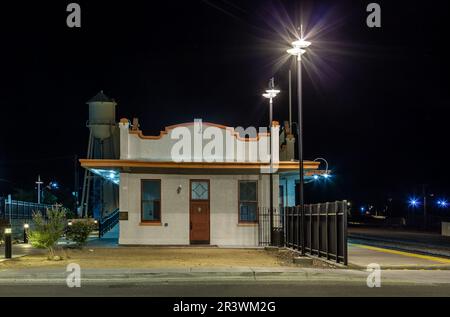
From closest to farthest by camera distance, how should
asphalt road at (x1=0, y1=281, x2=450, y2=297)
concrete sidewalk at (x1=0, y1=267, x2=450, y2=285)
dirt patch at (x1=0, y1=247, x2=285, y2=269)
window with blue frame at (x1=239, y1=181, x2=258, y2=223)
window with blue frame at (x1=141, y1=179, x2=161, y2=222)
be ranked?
1. asphalt road at (x1=0, y1=281, x2=450, y2=297)
2. concrete sidewalk at (x1=0, y1=267, x2=450, y2=285)
3. dirt patch at (x1=0, y1=247, x2=285, y2=269)
4. window with blue frame at (x1=141, y1=179, x2=161, y2=222)
5. window with blue frame at (x1=239, y1=181, x2=258, y2=223)

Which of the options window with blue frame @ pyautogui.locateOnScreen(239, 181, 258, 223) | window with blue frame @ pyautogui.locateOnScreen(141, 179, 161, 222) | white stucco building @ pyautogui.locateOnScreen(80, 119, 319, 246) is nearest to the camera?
white stucco building @ pyautogui.locateOnScreen(80, 119, 319, 246)

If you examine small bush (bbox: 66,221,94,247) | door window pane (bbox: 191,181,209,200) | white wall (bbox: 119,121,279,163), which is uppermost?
white wall (bbox: 119,121,279,163)

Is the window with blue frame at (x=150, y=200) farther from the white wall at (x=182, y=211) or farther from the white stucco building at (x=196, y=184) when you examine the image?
the white wall at (x=182, y=211)

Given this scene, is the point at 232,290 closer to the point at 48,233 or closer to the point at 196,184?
the point at 48,233

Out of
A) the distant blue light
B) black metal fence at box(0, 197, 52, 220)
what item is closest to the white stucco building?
black metal fence at box(0, 197, 52, 220)

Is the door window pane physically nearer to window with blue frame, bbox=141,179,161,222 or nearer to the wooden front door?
the wooden front door

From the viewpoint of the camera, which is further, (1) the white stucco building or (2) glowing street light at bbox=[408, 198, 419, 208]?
(2) glowing street light at bbox=[408, 198, 419, 208]

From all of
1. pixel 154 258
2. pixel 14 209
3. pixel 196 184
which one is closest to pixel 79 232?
pixel 154 258

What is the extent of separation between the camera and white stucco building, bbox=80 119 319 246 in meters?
28.8

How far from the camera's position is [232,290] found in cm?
1423

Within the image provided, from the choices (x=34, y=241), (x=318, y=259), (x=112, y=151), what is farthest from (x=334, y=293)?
(x=112, y=151)

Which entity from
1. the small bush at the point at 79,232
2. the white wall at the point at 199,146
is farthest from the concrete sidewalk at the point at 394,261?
the small bush at the point at 79,232

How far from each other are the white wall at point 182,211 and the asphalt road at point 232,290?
43.4 feet

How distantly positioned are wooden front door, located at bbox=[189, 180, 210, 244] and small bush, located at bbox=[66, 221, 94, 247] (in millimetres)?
4931
